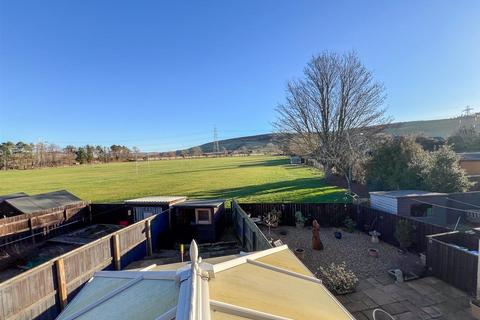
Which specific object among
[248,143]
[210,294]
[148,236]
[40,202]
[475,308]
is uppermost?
[248,143]

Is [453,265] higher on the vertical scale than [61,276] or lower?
lower

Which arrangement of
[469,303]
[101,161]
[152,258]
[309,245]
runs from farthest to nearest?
[101,161] → [309,245] → [152,258] → [469,303]

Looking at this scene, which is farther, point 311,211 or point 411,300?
point 311,211

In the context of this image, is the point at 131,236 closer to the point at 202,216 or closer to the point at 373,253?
the point at 202,216

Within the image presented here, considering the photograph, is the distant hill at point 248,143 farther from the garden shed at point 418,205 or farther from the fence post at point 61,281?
the fence post at point 61,281

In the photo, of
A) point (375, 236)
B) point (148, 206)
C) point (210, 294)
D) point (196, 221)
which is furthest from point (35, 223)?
point (375, 236)

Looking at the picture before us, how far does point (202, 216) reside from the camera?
1426cm

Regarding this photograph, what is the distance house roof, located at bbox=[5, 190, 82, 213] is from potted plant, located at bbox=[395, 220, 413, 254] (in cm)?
1810

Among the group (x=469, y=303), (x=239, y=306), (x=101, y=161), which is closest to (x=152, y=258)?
(x=239, y=306)

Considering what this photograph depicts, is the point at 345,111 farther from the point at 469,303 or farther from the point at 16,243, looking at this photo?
the point at 16,243

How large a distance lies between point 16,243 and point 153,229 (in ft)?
22.0

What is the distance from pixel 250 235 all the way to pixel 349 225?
659 centimetres

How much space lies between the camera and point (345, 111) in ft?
80.5

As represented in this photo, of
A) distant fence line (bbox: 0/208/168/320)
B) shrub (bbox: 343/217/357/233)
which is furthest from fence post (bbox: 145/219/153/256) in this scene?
shrub (bbox: 343/217/357/233)
